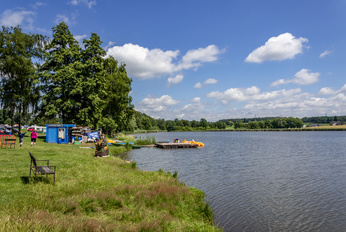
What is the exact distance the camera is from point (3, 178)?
1088cm

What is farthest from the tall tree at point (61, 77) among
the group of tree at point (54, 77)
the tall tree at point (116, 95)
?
the tall tree at point (116, 95)

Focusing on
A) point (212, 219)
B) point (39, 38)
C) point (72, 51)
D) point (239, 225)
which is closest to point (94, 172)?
point (212, 219)

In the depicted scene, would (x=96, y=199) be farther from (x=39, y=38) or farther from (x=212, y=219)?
(x=39, y=38)

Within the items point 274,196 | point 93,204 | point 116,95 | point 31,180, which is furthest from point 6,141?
point 116,95

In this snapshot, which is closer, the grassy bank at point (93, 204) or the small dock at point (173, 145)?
the grassy bank at point (93, 204)

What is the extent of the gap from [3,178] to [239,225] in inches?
435

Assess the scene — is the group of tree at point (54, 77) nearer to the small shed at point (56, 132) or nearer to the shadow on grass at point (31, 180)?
the small shed at point (56, 132)

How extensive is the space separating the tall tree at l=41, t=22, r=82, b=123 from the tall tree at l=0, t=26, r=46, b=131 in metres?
2.08

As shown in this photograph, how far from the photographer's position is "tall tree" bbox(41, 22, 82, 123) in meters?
36.2

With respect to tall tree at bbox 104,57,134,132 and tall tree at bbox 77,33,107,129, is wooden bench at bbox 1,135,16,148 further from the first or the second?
tall tree at bbox 104,57,134,132

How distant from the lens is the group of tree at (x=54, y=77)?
3594 cm

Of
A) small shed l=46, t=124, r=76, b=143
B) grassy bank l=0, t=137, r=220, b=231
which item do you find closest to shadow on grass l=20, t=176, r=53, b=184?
grassy bank l=0, t=137, r=220, b=231

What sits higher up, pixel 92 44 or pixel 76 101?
pixel 92 44

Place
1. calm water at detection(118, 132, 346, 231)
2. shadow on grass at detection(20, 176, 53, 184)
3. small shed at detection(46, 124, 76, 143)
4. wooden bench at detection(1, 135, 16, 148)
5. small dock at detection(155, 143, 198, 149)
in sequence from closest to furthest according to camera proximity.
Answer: shadow on grass at detection(20, 176, 53, 184)
calm water at detection(118, 132, 346, 231)
wooden bench at detection(1, 135, 16, 148)
small shed at detection(46, 124, 76, 143)
small dock at detection(155, 143, 198, 149)
